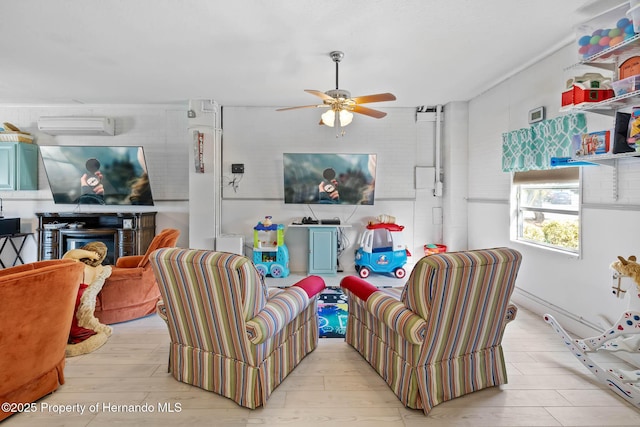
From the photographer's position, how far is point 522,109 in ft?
13.4

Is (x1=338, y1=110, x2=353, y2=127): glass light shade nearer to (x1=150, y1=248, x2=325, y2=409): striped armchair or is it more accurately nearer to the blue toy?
(x1=150, y1=248, x2=325, y2=409): striped armchair

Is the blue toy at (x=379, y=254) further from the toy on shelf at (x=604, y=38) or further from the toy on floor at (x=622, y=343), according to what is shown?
the toy on shelf at (x=604, y=38)

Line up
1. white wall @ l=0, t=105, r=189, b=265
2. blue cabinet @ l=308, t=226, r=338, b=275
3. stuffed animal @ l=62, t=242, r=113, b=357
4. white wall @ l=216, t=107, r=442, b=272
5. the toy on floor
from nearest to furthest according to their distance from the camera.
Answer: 1. the toy on floor
2. stuffed animal @ l=62, t=242, r=113, b=357
3. blue cabinet @ l=308, t=226, r=338, b=275
4. white wall @ l=0, t=105, r=189, b=265
5. white wall @ l=216, t=107, r=442, b=272

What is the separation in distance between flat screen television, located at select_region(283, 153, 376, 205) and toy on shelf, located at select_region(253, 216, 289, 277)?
1.99ft

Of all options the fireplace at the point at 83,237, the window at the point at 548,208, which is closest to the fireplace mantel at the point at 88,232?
the fireplace at the point at 83,237

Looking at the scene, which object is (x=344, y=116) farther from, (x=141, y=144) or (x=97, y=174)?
(x=97, y=174)

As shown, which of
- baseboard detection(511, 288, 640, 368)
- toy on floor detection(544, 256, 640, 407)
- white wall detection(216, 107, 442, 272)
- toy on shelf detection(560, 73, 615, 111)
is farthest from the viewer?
white wall detection(216, 107, 442, 272)

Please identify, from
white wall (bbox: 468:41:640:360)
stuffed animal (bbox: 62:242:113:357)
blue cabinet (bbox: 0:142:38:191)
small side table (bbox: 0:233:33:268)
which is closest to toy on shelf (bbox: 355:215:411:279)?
white wall (bbox: 468:41:640:360)

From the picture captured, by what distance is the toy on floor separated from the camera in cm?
221

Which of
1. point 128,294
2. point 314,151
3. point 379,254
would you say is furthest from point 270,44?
point 379,254

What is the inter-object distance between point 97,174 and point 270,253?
10.7ft

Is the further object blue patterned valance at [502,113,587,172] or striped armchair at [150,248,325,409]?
blue patterned valance at [502,113,587,172]

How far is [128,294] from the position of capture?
354 centimetres

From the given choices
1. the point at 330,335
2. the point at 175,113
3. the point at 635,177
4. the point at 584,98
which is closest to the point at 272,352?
the point at 330,335
